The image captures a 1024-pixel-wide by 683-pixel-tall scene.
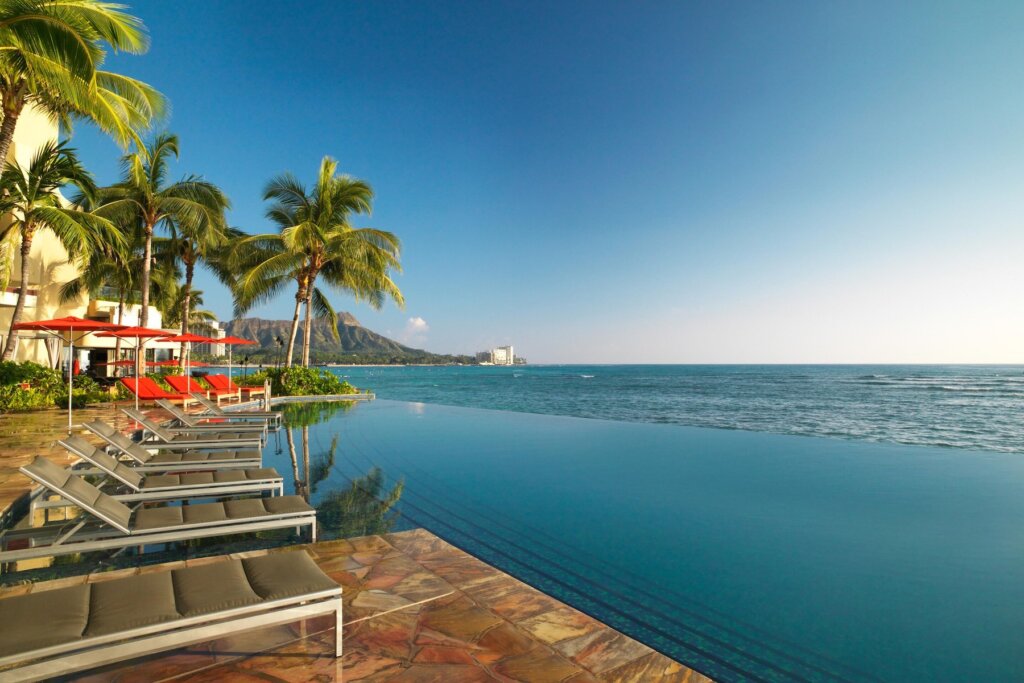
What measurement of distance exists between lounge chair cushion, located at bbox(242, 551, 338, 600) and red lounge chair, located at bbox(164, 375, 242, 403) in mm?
12608

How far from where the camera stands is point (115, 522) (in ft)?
11.5

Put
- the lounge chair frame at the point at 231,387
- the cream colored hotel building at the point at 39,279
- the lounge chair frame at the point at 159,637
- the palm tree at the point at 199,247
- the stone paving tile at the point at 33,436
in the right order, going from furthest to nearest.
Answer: the cream colored hotel building at the point at 39,279 → the palm tree at the point at 199,247 → the lounge chair frame at the point at 231,387 → the stone paving tile at the point at 33,436 → the lounge chair frame at the point at 159,637

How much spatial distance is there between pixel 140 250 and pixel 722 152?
82.5ft

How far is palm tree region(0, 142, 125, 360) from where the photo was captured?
486 inches

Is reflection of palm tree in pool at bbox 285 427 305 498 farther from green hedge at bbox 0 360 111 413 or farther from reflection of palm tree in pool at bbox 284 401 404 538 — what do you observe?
green hedge at bbox 0 360 111 413

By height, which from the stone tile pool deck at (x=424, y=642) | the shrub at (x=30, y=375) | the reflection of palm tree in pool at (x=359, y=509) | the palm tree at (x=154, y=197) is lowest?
the reflection of palm tree in pool at (x=359, y=509)

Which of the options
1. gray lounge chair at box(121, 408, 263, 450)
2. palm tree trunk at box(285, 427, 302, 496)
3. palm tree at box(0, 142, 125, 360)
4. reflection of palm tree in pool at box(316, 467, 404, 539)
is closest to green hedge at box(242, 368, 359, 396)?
palm tree at box(0, 142, 125, 360)

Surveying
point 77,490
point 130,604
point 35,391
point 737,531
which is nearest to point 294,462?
point 77,490

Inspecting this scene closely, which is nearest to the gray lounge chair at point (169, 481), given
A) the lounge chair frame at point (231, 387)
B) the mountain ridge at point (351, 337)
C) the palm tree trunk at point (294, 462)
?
Answer: the palm tree trunk at point (294, 462)

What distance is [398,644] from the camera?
268 cm

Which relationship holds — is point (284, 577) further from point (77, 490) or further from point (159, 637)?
point (77, 490)

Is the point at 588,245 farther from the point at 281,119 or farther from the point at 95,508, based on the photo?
the point at 95,508

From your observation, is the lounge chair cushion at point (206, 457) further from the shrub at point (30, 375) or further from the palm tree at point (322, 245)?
the palm tree at point (322, 245)

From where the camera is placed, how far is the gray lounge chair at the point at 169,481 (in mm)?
4672
